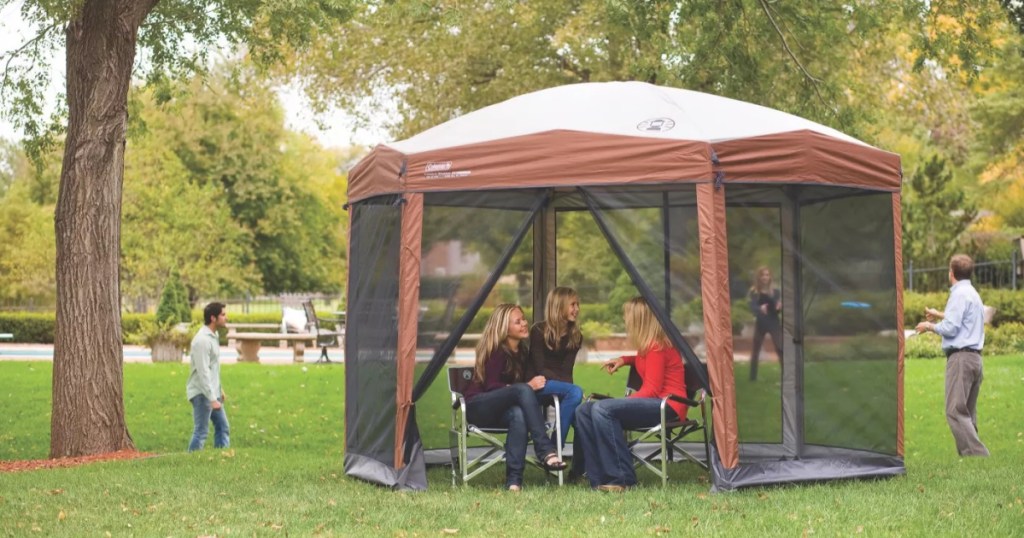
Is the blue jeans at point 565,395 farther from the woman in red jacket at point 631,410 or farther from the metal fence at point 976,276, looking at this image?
the metal fence at point 976,276

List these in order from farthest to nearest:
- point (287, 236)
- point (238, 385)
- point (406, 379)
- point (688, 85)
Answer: point (287, 236), point (238, 385), point (688, 85), point (406, 379)

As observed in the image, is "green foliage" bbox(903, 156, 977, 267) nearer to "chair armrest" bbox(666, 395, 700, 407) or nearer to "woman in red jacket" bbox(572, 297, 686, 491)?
"woman in red jacket" bbox(572, 297, 686, 491)

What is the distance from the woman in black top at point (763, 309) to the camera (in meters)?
8.63

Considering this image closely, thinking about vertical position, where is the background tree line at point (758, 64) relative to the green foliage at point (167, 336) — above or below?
above

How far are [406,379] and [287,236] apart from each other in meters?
39.6

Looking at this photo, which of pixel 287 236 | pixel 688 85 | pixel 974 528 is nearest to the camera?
pixel 974 528

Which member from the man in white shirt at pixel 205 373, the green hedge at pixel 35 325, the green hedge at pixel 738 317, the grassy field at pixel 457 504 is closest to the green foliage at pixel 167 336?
the green hedge at pixel 738 317

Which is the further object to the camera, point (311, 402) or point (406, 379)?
point (311, 402)

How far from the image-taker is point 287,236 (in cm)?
4706

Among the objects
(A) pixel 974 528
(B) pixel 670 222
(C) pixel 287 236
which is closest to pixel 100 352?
(B) pixel 670 222

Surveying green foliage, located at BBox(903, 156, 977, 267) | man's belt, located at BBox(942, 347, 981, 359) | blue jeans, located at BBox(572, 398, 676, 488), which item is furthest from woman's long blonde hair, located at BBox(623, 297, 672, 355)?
green foliage, located at BBox(903, 156, 977, 267)

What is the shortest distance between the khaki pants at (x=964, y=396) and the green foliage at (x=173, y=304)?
1821 cm

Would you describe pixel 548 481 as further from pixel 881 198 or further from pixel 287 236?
pixel 287 236

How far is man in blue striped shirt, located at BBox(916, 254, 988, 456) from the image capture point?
31.4ft
